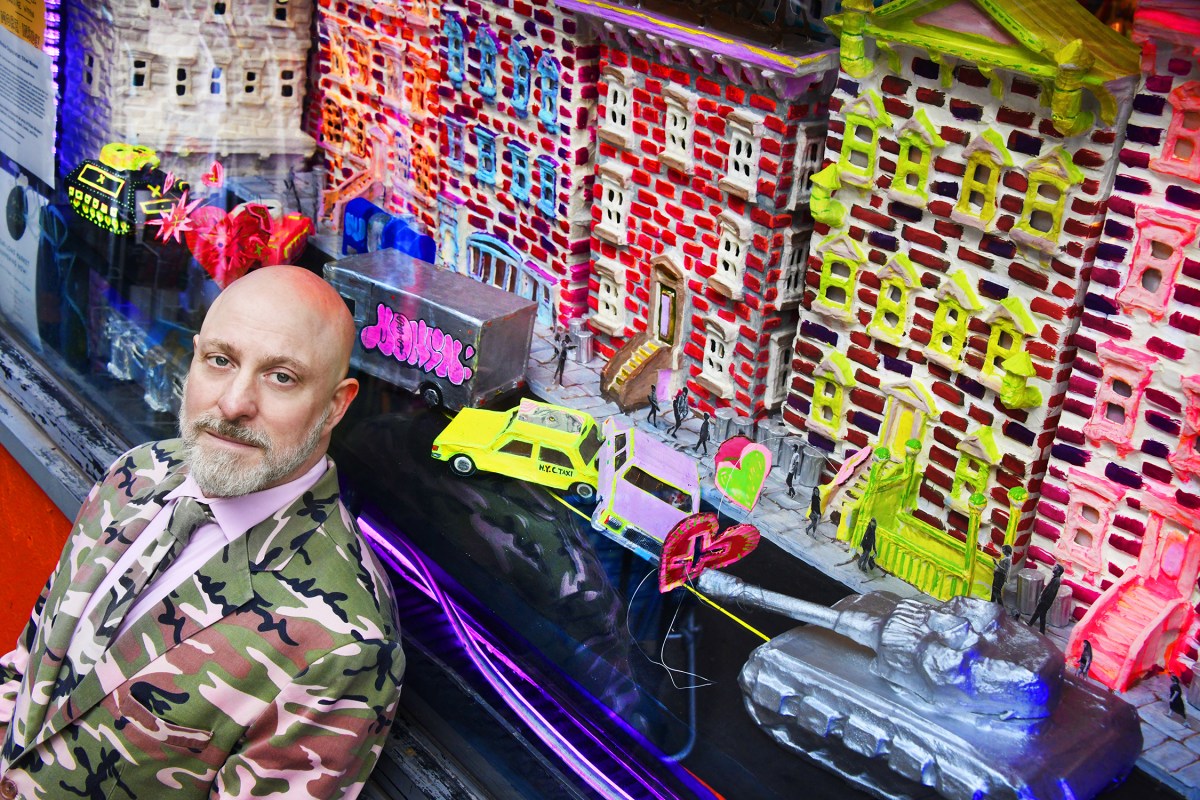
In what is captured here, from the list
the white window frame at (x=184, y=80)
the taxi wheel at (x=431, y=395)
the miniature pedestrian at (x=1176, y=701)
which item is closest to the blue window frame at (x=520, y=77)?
the taxi wheel at (x=431, y=395)

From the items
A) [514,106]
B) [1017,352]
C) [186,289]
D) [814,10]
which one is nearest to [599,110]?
[514,106]

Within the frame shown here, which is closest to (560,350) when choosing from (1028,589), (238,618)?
(238,618)

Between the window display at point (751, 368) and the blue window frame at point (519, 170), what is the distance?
1cm

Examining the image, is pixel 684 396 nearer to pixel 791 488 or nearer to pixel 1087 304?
pixel 791 488

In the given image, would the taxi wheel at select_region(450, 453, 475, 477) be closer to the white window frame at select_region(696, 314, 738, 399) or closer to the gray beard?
the white window frame at select_region(696, 314, 738, 399)

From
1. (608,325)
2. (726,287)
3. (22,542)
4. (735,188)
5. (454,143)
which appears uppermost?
(735,188)

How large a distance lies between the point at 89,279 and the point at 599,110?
1.94m

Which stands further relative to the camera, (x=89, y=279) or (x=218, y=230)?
(x=89, y=279)

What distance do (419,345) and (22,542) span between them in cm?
170

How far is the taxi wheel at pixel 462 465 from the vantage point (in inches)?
128

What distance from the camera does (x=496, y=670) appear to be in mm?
2879

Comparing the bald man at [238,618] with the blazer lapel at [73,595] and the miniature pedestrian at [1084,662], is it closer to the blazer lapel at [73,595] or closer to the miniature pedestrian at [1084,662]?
the blazer lapel at [73,595]

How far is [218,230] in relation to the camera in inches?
163

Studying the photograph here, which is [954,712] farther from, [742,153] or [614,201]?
[614,201]
